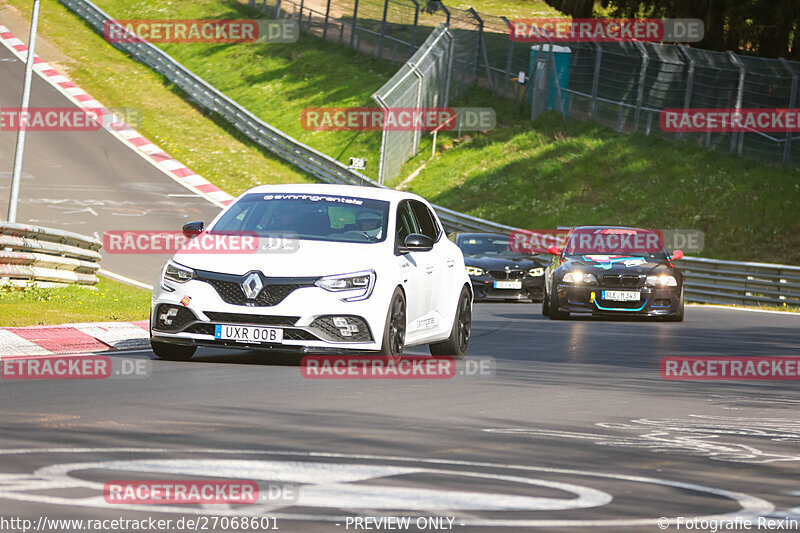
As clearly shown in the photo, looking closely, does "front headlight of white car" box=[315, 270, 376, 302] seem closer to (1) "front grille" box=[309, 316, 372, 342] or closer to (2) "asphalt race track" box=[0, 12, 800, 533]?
(1) "front grille" box=[309, 316, 372, 342]

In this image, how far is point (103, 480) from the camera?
6.32 meters

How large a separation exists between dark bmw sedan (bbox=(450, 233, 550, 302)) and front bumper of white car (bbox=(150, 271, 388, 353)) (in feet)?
47.0

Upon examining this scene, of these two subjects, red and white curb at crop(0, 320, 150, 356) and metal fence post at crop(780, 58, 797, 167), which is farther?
metal fence post at crop(780, 58, 797, 167)

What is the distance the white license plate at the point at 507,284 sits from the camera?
26.4 m

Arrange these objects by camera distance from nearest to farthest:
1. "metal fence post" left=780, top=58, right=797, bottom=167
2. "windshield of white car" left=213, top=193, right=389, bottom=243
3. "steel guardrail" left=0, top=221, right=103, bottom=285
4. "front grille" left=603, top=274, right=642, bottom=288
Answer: "windshield of white car" left=213, top=193, right=389, bottom=243 → "steel guardrail" left=0, top=221, right=103, bottom=285 → "front grille" left=603, top=274, right=642, bottom=288 → "metal fence post" left=780, top=58, right=797, bottom=167

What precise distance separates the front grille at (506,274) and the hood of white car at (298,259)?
14.1 meters

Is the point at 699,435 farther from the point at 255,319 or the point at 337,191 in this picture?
the point at 337,191

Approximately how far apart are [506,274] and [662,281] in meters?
5.10

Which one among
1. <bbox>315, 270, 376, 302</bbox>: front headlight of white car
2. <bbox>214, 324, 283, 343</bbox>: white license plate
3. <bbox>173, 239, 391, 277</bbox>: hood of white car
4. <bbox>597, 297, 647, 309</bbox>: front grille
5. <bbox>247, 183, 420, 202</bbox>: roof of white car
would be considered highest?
<bbox>247, 183, 420, 202</bbox>: roof of white car

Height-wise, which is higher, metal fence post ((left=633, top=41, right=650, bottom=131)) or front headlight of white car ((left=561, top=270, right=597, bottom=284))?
metal fence post ((left=633, top=41, right=650, bottom=131))

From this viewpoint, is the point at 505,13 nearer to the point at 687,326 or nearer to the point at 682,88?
the point at 682,88

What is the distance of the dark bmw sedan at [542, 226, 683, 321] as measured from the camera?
21.6 m

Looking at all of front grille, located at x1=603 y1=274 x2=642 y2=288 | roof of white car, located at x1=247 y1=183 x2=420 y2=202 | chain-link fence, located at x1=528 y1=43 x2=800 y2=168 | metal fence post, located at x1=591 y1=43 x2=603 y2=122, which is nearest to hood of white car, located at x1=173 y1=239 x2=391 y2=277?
roof of white car, located at x1=247 y1=183 x2=420 y2=202

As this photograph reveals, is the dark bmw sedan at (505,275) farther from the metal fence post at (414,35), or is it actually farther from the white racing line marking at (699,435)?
the metal fence post at (414,35)
